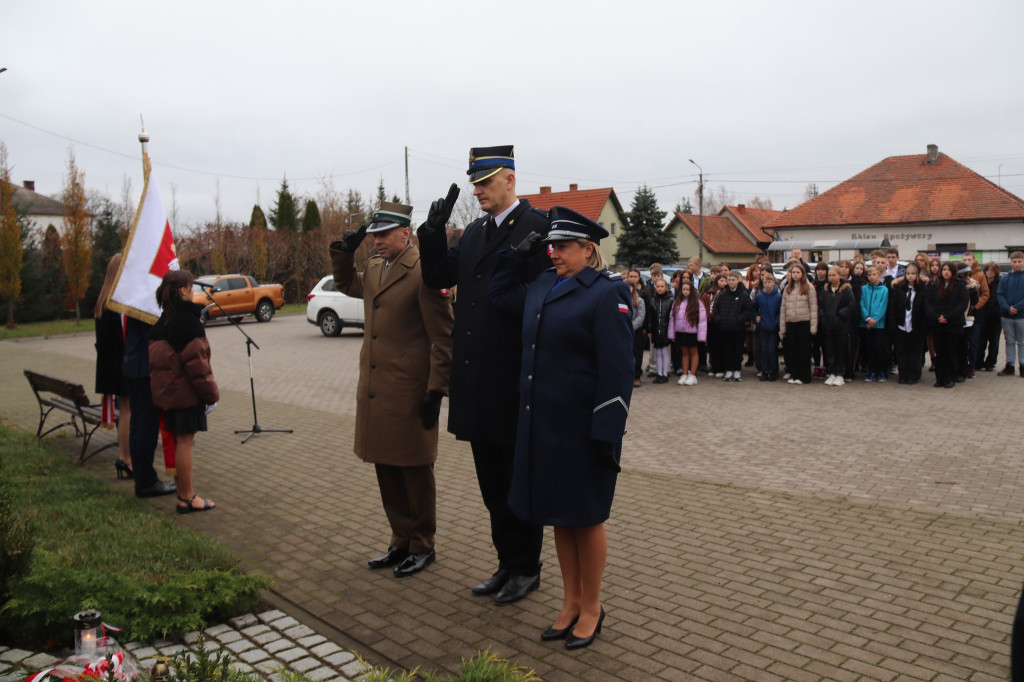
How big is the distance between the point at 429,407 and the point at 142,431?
334 centimetres

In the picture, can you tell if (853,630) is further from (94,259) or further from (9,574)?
(94,259)

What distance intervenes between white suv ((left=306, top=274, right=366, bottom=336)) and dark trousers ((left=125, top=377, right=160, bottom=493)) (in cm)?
1576

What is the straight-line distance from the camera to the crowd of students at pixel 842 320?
12.3 metres

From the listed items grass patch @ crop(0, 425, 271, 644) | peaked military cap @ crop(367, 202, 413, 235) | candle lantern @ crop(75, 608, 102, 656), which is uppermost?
peaked military cap @ crop(367, 202, 413, 235)

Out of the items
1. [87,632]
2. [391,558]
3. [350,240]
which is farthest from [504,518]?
[87,632]

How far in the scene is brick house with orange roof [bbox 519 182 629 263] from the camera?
60.8m

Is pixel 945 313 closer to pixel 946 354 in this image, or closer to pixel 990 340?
pixel 946 354

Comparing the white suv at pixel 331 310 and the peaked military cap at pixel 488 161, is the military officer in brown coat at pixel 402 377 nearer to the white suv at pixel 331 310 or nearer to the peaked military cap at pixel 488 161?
the peaked military cap at pixel 488 161

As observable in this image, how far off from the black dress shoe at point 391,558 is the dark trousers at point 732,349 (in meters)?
9.33

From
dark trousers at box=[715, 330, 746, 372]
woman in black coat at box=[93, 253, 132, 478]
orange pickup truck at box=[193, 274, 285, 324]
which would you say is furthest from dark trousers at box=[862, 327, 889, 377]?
orange pickup truck at box=[193, 274, 285, 324]

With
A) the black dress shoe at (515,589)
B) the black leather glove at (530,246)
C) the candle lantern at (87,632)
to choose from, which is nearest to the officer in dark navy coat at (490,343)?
the black dress shoe at (515,589)

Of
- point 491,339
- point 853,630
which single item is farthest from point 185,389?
point 853,630

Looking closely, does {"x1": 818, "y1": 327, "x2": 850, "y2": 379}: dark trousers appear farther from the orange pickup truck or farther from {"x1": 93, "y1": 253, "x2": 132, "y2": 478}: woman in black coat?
the orange pickup truck

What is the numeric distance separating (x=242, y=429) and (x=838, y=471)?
6819 mm
